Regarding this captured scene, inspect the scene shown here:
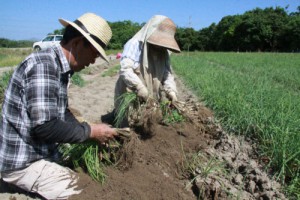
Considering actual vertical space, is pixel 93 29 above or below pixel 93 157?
above

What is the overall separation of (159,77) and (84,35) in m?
1.74

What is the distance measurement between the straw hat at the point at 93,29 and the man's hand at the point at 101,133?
1.67ft

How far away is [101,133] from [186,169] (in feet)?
2.68

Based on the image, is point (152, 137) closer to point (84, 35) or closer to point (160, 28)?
point (160, 28)

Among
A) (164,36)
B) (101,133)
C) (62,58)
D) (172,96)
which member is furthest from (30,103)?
(172,96)

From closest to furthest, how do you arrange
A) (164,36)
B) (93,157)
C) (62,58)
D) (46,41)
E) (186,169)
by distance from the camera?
(62,58) < (93,157) < (186,169) < (164,36) < (46,41)

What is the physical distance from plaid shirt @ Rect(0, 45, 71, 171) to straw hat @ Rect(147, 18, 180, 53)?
1.19m

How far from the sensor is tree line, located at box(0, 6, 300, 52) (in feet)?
120

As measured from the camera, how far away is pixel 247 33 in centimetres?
4072

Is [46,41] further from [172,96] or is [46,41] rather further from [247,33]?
[247,33]

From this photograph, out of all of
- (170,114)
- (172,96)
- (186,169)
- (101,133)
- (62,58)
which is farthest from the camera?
(172,96)

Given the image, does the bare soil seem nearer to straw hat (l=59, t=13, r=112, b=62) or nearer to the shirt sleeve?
the shirt sleeve

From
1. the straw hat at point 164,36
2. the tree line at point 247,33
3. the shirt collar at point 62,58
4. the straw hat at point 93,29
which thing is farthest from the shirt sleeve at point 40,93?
the tree line at point 247,33

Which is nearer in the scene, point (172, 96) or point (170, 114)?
point (170, 114)
